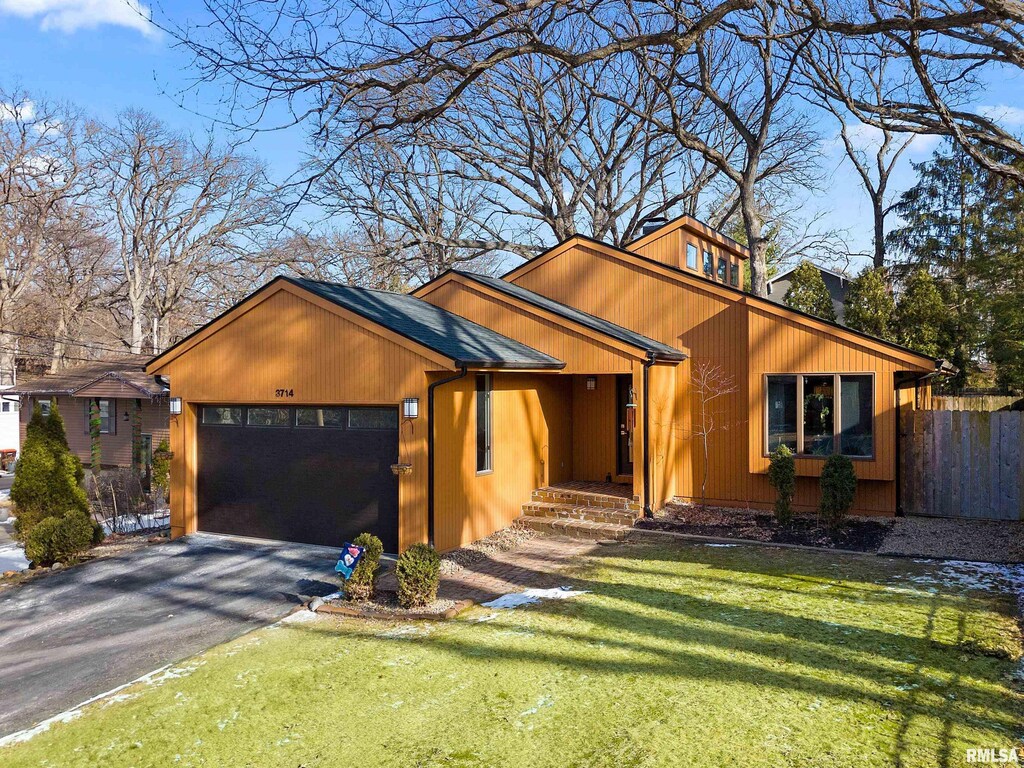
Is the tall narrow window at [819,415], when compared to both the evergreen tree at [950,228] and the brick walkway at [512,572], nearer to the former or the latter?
the brick walkway at [512,572]

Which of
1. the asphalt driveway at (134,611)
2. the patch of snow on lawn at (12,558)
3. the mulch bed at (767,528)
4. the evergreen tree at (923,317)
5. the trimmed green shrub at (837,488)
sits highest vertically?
the evergreen tree at (923,317)

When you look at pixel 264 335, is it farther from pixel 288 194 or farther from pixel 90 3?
pixel 90 3

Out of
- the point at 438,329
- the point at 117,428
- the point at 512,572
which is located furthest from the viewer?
the point at 117,428

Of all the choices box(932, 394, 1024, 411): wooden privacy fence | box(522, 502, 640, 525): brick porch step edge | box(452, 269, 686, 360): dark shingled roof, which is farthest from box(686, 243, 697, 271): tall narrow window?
box(522, 502, 640, 525): brick porch step edge

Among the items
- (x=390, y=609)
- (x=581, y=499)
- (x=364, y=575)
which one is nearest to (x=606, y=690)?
(x=390, y=609)

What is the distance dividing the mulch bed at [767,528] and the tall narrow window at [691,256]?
21.8 ft

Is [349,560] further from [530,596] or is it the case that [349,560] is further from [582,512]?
[582,512]

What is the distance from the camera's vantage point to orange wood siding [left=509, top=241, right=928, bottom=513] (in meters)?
12.4

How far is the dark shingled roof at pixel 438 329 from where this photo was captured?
1076 cm

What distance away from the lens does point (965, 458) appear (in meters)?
12.4

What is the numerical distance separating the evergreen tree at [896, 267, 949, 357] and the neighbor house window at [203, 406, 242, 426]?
760 inches

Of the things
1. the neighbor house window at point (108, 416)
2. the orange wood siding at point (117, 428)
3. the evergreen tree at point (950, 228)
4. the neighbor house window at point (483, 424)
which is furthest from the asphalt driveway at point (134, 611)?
the evergreen tree at point (950, 228)

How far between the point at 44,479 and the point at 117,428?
1164 cm

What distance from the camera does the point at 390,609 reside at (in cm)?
828
